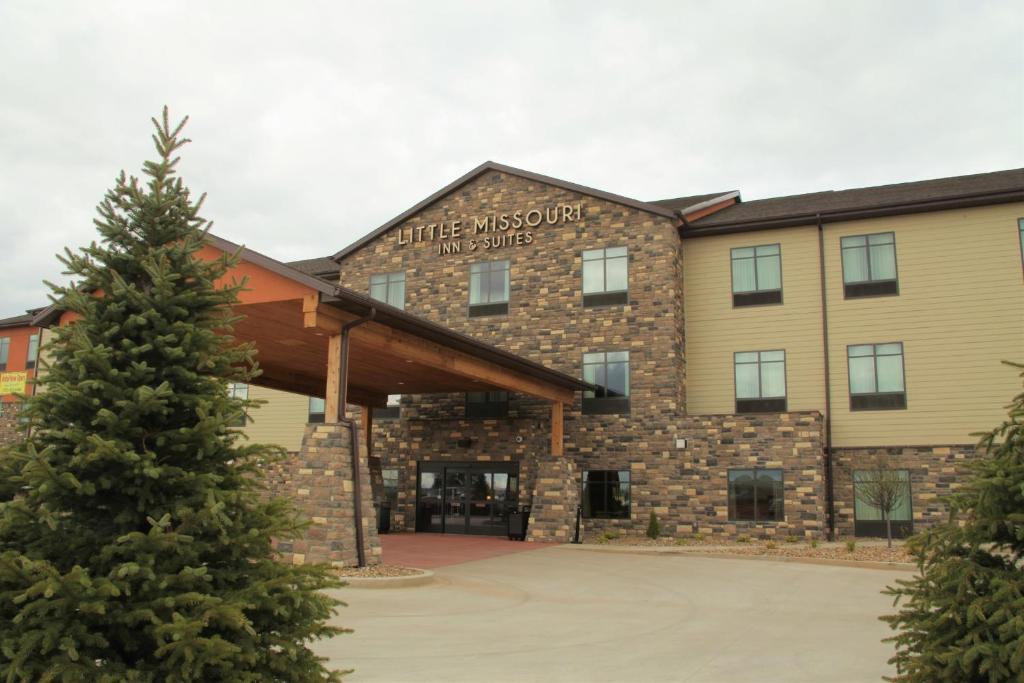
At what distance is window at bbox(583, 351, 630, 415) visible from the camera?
23.6m

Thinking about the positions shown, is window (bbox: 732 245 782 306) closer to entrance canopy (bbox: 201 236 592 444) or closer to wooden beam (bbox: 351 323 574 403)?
entrance canopy (bbox: 201 236 592 444)

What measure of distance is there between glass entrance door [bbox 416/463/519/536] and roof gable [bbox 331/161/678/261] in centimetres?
775

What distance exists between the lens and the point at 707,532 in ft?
73.0

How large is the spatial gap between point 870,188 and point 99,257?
25.0 meters

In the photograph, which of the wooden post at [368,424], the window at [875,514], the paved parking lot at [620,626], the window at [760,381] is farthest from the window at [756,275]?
the wooden post at [368,424]

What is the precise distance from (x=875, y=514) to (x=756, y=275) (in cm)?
715

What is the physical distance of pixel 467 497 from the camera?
24.8 metres

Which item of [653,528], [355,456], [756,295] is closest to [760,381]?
[756,295]

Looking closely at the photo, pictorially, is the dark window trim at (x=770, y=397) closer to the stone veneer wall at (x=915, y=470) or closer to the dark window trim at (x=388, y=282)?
the stone veneer wall at (x=915, y=470)

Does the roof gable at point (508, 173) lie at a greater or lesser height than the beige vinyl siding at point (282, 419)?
greater

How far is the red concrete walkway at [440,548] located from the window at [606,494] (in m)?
2.57

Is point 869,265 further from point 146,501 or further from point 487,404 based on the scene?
point 146,501

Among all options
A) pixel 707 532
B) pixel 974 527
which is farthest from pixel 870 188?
pixel 974 527

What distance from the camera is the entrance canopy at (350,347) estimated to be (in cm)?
1362
